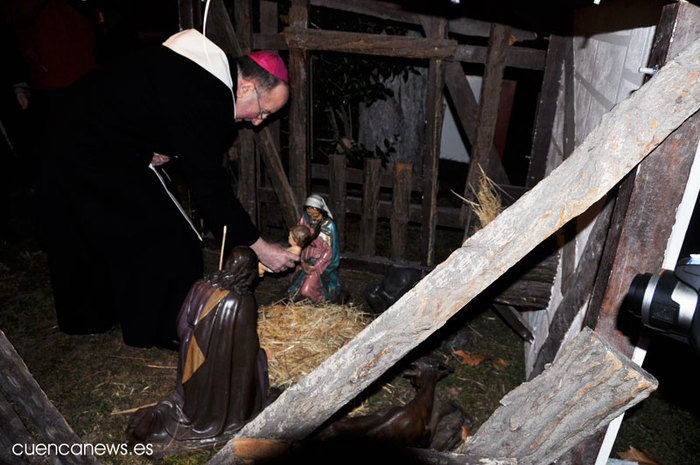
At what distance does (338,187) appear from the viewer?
17.0 feet

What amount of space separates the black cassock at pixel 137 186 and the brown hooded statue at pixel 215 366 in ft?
2.21

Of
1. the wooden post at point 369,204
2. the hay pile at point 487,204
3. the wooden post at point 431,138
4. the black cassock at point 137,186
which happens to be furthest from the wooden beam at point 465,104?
the black cassock at point 137,186

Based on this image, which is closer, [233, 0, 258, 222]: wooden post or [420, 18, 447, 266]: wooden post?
[420, 18, 447, 266]: wooden post

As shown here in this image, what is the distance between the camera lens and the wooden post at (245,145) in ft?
14.9

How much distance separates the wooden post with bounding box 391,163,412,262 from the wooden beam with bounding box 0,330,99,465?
363cm

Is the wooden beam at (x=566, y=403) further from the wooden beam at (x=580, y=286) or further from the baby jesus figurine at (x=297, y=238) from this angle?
the baby jesus figurine at (x=297, y=238)

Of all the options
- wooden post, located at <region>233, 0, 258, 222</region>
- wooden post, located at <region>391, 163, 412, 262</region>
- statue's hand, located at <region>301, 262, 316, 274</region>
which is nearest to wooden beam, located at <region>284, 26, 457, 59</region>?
wooden post, located at <region>233, 0, 258, 222</region>

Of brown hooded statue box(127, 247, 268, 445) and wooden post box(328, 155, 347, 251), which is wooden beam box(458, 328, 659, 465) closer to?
brown hooded statue box(127, 247, 268, 445)

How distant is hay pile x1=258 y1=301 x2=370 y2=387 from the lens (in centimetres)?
380

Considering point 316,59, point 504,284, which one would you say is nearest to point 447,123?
point 316,59

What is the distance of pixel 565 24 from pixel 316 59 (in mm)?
3510

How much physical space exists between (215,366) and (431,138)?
121 inches

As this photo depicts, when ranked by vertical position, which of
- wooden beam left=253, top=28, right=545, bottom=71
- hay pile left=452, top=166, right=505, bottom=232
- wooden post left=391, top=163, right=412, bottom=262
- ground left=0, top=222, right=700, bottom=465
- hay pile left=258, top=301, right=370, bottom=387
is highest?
wooden beam left=253, top=28, right=545, bottom=71

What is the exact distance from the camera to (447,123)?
9.42 metres
